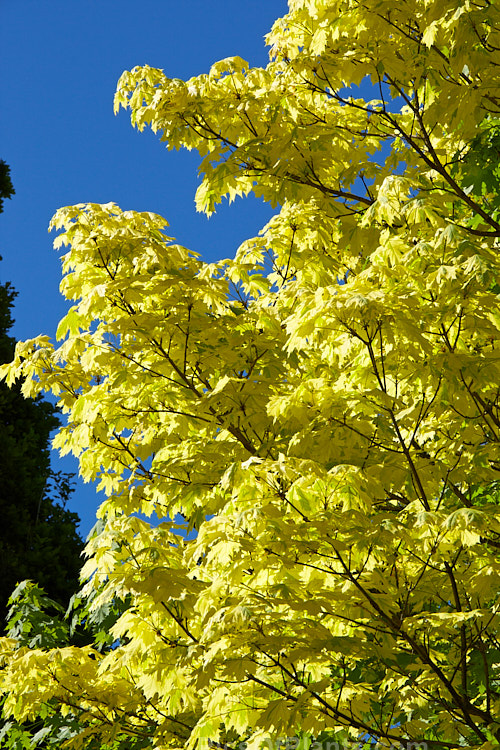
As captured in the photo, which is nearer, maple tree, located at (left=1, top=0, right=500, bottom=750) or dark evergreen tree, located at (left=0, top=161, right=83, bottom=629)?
maple tree, located at (left=1, top=0, right=500, bottom=750)

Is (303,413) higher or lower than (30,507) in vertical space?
lower

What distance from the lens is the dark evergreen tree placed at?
13761mm

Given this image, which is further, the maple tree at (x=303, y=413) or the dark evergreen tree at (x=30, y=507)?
the dark evergreen tree at (x=30, y=507)

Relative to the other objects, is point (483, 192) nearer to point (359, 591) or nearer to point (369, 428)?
point (369, 428)

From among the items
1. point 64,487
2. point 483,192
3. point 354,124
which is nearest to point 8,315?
point 64,487

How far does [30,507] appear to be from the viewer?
582 inches

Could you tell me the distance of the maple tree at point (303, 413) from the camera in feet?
12.8

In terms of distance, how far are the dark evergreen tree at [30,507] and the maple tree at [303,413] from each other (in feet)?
24.0

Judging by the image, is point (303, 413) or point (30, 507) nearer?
point (303, 413)

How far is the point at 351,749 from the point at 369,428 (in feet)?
7.21

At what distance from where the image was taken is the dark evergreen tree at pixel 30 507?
542 inches

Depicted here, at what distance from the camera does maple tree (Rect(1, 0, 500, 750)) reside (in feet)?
12.8

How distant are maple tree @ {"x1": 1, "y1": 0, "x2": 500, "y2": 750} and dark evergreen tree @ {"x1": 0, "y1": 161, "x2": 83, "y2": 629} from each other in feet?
24.0

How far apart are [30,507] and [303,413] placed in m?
11.8
